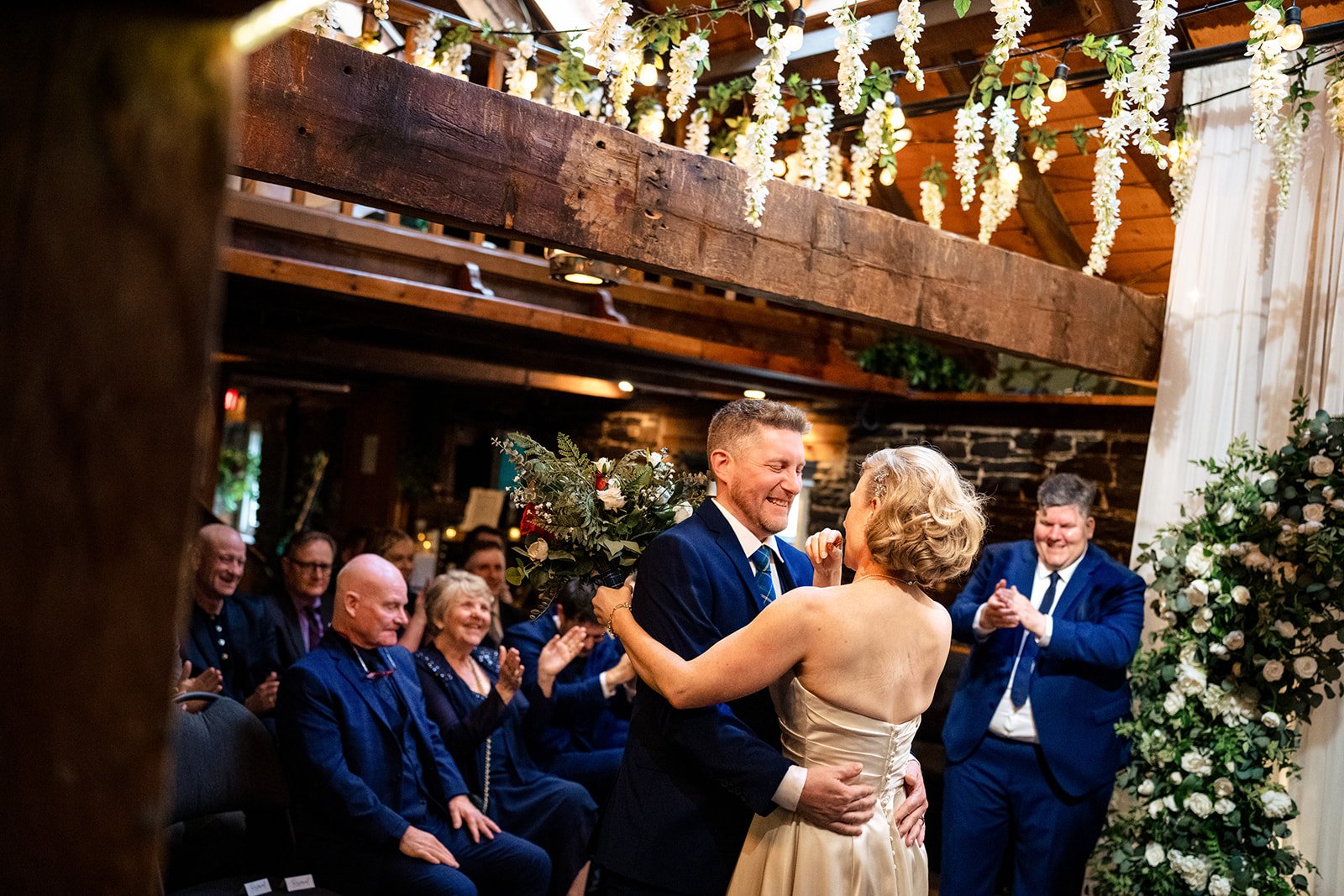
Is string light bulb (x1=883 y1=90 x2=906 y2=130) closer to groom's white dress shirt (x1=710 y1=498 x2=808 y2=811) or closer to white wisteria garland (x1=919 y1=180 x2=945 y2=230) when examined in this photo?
white wisteria garland (x1=919 y1=180 x2=945 y2=230)

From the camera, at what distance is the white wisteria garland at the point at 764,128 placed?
3441 mm

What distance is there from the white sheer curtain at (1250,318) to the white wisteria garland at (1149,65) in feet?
3.16

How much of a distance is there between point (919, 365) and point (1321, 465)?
188 inches

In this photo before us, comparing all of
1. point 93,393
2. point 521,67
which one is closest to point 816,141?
point 521,67

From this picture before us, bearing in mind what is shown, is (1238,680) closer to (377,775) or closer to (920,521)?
(920,521)

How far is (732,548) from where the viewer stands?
249cm

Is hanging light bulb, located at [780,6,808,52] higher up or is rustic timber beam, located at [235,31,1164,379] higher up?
hanging light bulb, located at [780,6,808,52]

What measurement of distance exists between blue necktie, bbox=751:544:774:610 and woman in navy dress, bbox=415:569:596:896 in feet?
5.22

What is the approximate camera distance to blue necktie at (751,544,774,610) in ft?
8.25

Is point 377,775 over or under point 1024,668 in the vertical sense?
under

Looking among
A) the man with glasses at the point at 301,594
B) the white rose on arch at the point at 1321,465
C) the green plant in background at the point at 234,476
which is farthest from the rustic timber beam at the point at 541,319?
the green plant in background at the point at 234,476

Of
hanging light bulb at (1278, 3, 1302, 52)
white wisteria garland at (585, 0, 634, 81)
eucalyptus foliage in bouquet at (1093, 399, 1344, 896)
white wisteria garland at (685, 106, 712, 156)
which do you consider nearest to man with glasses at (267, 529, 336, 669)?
white wisteria garland at (585, 0, 634, 81)

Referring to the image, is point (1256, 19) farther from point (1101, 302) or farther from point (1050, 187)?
point (1050, 187)

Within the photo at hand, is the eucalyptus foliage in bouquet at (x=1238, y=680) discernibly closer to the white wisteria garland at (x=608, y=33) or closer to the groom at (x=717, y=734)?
the groom at (x=717, y=734)
